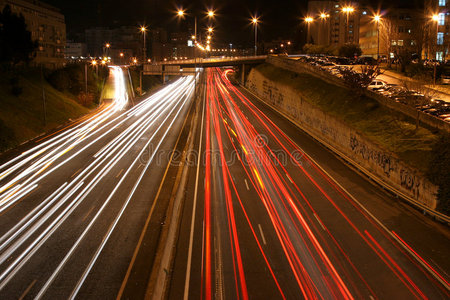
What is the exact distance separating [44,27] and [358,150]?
93.8 metres

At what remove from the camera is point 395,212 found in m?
20.7

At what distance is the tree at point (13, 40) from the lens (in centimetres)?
5634

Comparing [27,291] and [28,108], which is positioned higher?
[28,108]

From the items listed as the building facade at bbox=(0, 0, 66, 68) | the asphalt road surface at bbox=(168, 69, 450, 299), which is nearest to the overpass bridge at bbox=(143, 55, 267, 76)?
the building facade at bbox=(0, 0, 66, 68)

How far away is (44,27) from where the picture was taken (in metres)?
97.7

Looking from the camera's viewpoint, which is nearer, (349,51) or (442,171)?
(442,171)

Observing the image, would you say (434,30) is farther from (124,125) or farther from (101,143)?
(101,143)

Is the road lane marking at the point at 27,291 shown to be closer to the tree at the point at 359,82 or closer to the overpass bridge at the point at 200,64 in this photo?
the tree at the point at 359,82

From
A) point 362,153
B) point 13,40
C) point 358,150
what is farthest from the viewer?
point 13,40

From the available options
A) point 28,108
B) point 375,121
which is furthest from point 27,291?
point 28,108

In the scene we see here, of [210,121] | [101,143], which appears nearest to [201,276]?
[101,143]

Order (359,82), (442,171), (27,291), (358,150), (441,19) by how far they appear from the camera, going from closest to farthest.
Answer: (27,291)
(442,171)
(358,150)
(359,82)
(441,19)

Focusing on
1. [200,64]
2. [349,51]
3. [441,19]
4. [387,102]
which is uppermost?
[441,19]

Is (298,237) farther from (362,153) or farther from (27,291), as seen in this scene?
(362,153)
